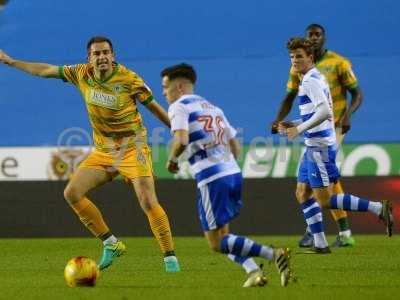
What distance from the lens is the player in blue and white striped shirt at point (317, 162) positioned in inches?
400

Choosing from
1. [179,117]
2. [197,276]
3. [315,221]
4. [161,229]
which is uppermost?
[179,117]

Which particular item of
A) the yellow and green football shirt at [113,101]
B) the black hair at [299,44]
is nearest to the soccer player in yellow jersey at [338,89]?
the black hair at [299,44]

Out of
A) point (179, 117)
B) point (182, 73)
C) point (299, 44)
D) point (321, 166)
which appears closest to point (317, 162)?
point (321, 166)

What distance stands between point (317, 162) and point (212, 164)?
3.02m

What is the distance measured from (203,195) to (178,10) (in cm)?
968

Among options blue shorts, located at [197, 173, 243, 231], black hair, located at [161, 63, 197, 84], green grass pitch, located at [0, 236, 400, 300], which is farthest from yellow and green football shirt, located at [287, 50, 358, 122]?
blue shorts, located at [197, 173, 243, 231]

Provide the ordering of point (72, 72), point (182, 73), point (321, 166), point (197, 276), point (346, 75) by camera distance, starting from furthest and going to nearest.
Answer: point (346, 75) → point (321, 166) → point (72, 72) → point (197, 276) → point (182, 73)

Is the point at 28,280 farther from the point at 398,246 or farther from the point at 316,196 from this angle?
the point at 398,246

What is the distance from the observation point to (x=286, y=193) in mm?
15219

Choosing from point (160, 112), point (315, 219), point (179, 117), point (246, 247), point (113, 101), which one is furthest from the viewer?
point (315, 219)

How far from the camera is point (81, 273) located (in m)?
8.09

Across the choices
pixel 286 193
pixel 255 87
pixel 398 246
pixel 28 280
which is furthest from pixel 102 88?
pixel 255 87

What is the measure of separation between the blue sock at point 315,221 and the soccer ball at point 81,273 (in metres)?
3.24

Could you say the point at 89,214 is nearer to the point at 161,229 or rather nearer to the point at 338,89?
the point at 161,229
